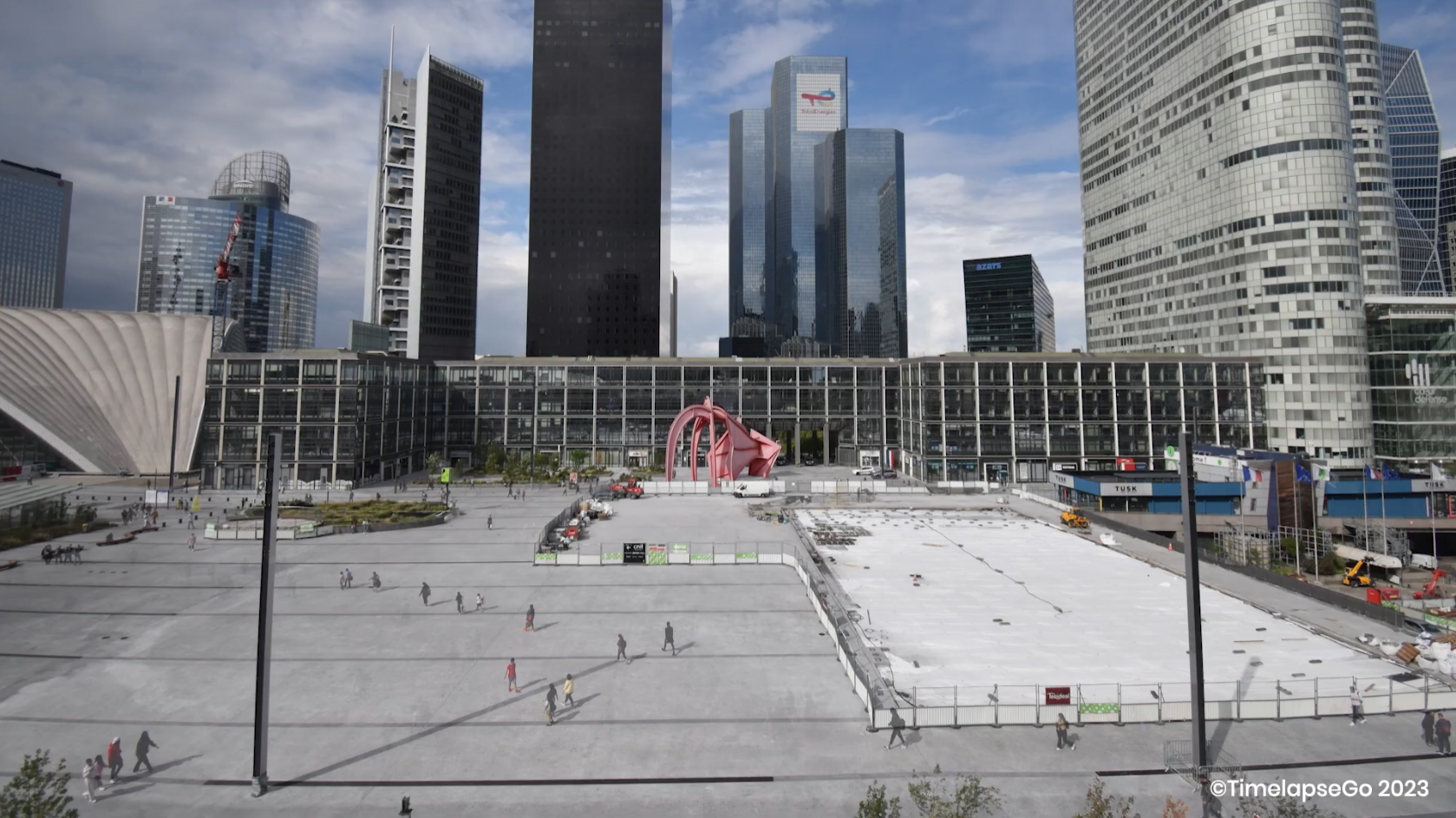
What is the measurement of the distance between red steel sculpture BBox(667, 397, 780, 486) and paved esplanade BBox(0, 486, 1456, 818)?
138 feet

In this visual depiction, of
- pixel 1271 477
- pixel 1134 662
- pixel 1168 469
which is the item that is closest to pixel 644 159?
pixel 1168 469

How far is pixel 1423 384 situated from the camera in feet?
287

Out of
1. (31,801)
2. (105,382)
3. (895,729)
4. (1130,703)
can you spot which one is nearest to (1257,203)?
(1130,703)

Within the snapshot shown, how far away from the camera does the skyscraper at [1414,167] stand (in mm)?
141750

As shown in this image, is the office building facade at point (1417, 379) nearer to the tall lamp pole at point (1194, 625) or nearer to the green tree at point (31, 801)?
the tall lamp pole at point (1194, 625)

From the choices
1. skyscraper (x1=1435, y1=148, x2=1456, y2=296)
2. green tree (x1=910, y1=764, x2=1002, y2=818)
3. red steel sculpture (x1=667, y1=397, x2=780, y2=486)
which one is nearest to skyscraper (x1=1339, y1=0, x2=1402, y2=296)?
skyscraper (x1=1435, y1=148, x2=1456, y2=296)

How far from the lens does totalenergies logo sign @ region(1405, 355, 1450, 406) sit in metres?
87.2

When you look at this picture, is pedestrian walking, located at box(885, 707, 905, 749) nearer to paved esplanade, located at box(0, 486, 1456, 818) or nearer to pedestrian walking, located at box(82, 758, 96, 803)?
paved esplanade, located at box(0, 486, 1456, 818)

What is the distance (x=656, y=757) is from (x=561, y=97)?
188 metres

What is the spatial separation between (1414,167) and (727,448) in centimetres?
16793

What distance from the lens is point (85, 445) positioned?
87.1 meters

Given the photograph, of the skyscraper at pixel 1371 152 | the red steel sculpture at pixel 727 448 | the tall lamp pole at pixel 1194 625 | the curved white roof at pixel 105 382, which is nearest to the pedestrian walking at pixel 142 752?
the tall lamp pole at pixel 1194 625

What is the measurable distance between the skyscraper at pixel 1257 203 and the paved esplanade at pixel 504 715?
7141 centimetres

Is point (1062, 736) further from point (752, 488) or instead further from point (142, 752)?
point (752, 488)
